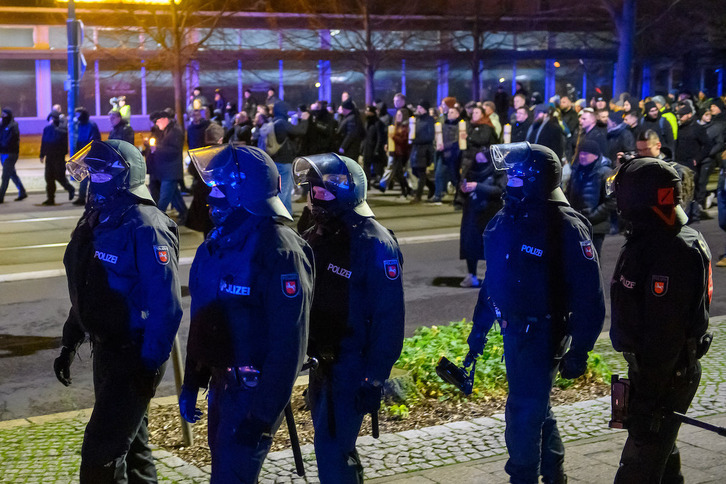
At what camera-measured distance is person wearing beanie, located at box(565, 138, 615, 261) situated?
9.29m

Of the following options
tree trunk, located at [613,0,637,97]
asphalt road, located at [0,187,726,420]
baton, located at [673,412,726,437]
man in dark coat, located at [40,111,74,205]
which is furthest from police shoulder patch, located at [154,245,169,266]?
tree trunk, located at [613,0,637,97]

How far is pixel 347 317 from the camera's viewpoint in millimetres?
4301

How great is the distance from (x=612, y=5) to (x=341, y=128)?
1048 centimetres

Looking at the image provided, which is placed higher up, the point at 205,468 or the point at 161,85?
the point at 161,85

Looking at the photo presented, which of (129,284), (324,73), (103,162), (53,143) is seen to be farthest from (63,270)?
(324,73)

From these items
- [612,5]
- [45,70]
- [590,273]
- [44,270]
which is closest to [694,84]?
[612,5]

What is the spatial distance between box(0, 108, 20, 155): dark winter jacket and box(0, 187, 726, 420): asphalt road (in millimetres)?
1301

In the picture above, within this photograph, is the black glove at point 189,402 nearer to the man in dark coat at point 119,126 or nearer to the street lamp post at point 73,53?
the man in dark coat at point 119,126

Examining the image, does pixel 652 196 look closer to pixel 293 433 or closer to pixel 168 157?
pixel 293 433

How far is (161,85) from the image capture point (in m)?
35.7

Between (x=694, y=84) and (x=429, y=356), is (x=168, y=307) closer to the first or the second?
(x=429, y=356)

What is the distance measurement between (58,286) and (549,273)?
25.0 feet

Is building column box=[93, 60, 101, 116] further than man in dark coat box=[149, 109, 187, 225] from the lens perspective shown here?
Yes

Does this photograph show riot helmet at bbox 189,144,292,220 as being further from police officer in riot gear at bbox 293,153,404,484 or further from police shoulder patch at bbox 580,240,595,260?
police shoulder patch at bbox 580,240,595,260
